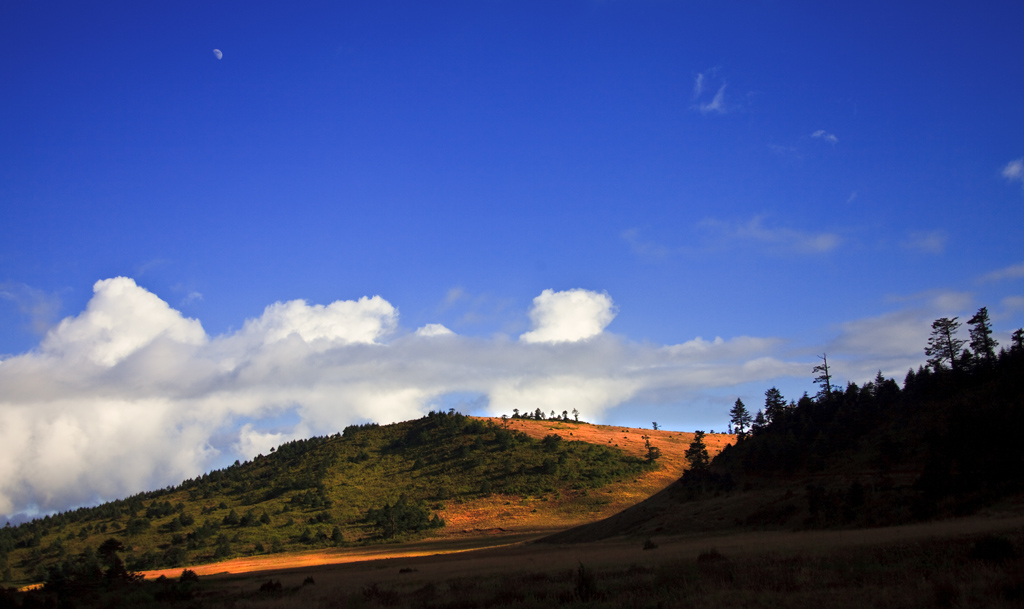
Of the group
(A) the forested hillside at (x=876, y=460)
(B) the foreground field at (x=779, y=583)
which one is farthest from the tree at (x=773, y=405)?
(B) the foreground field at (x=779, y=583)

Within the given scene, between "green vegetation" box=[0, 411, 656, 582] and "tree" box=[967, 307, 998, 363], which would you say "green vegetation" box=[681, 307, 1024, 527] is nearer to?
"tree" box=[967, 307, 998, 363]

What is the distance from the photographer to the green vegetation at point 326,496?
94.1m

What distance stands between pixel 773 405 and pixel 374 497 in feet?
259

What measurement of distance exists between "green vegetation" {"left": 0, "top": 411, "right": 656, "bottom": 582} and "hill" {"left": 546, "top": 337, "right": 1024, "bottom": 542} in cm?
5055

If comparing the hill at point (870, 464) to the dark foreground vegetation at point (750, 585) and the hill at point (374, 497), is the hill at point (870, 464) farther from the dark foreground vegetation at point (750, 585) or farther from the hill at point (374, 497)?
the hill at point (374, 497)

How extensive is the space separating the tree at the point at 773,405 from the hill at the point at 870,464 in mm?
1211

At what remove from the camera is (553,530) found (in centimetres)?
8344

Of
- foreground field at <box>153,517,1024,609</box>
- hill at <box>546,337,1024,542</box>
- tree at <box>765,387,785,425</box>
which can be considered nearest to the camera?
foreground field at <box>153,517,1024,609</box>

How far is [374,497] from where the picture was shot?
11575cm

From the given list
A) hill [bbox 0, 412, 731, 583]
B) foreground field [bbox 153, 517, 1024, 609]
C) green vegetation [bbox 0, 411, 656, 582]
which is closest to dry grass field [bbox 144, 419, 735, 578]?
hill [bbox 0, 412, 731, 583]

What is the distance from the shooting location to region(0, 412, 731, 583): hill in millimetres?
92688

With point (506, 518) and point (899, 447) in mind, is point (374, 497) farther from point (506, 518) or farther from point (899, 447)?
point (899, 447)

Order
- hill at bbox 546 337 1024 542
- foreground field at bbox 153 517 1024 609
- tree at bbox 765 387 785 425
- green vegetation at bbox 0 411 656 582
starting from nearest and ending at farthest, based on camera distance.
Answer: foreground field at bbox 153 517 1024 609, hill at bbox 546 337 1024 542, tree at bbox 765 387 785 425, green vegetation at bbox 0 411 656 582

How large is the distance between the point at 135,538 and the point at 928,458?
120840 millimetres
